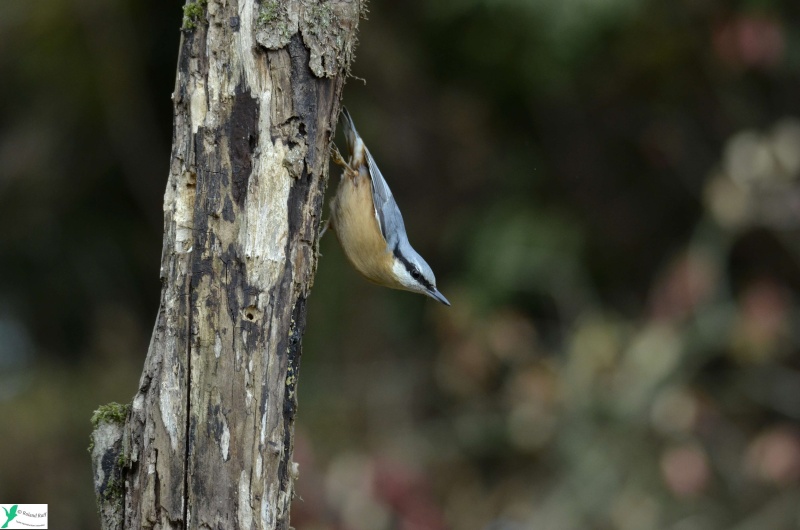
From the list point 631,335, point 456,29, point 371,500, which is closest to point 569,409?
point 631,335

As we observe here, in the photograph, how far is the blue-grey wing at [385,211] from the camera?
10.2 ft

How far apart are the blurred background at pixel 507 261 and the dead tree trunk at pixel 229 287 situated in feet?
7.49

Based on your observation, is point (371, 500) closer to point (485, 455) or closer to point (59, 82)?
point (485, 455)

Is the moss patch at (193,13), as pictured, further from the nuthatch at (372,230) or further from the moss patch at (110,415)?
the nuthatch at (372,230)

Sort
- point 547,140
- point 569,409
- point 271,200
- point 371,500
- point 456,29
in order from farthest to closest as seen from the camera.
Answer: point 547,140
point 456,29
point 569,409
point 371,500
point 271,200

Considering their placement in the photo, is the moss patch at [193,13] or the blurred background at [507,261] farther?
the blurred background at [507,261]

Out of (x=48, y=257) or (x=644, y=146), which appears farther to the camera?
(x=48, y=257)

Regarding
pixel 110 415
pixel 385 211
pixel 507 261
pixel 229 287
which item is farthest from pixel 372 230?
pixel 507 261

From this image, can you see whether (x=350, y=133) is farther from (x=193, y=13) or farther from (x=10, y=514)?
(x=10, y=514)

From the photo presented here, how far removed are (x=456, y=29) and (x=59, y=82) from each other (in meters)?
2.47

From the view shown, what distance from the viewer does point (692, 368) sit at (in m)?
4.72

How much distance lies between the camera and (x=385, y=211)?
3139 millimetres

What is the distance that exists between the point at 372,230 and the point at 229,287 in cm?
123

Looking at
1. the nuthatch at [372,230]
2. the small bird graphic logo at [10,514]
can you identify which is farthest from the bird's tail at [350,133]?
the small bird graphic logo at [10,514]
